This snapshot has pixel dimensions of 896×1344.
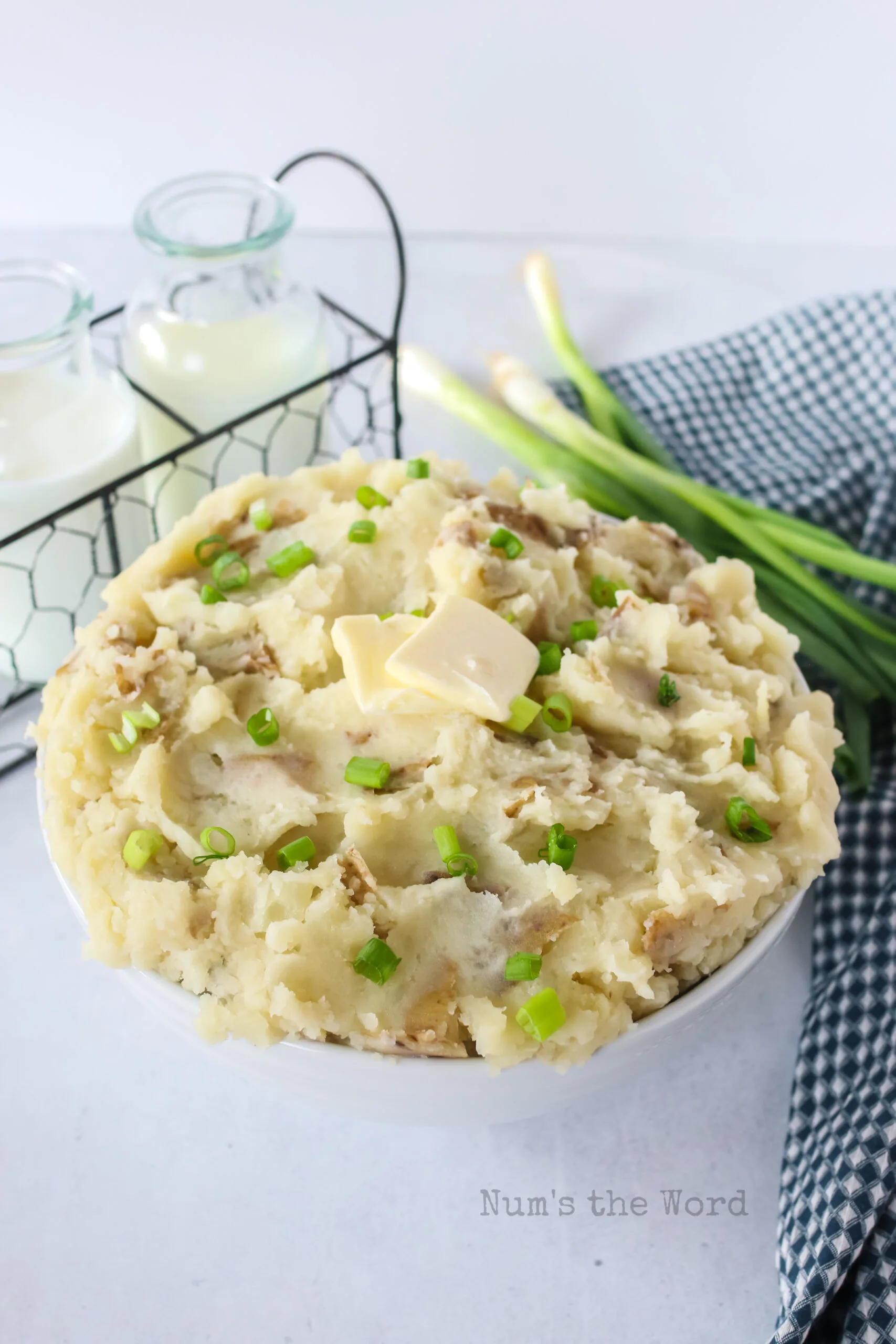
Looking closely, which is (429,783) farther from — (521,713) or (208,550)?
(208,550)

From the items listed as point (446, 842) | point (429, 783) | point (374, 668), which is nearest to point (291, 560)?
point (374, 668)

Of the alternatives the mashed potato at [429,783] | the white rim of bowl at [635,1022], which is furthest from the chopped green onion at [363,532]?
the white rim of bowl at [635,1022]

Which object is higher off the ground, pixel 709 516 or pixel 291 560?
pixel 291 560

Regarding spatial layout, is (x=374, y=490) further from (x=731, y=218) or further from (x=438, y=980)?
(x=731, y=218)

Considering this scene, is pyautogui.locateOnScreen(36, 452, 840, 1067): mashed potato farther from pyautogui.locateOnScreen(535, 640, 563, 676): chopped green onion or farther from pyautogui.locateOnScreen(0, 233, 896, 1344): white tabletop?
pyautogui.locateOnScreen(0, 233, 896, 1344): white tabletop

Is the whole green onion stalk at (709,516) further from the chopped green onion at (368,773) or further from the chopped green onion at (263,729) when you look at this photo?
the chopped green onion at (263,729)

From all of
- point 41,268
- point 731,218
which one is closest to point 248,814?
point 41,268
